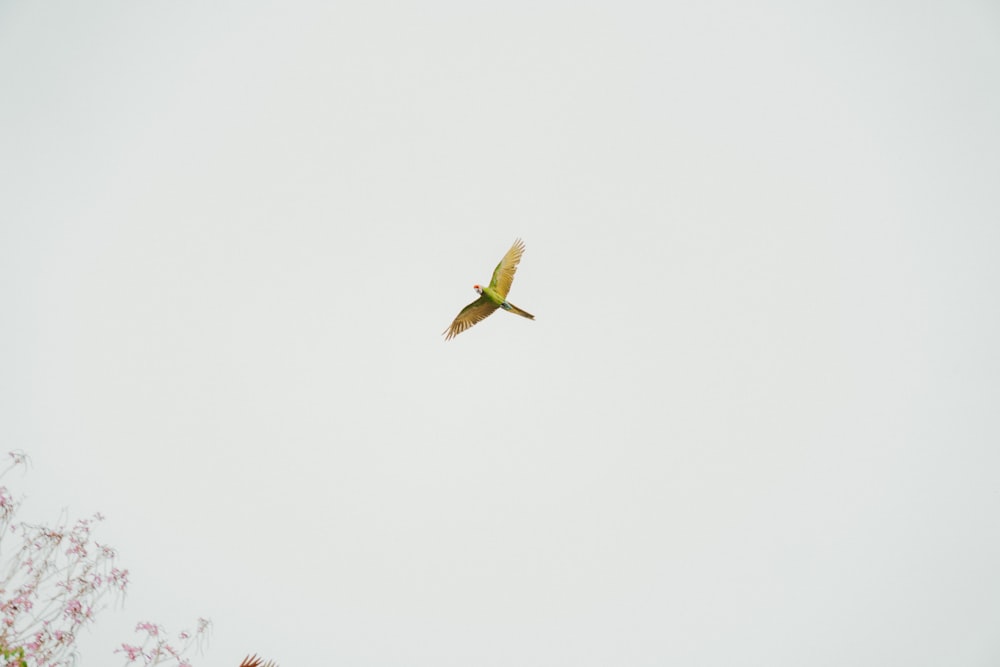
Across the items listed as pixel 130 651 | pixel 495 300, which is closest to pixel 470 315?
pixel 495 300

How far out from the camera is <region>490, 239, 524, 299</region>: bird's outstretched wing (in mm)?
10609

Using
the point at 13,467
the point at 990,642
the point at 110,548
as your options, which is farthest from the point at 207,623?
the point at 990,642

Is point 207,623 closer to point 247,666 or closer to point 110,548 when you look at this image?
point 110,548

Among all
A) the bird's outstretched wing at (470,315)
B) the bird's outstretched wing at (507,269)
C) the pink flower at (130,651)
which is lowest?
the pink flower at (130,651)

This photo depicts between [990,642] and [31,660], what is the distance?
2574 cm

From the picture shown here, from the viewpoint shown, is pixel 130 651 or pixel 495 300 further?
pixel 495 300

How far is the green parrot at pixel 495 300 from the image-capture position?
1041 centimetres

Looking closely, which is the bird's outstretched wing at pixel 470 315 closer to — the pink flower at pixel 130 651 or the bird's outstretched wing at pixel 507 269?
the bird's outstretched wing at pixel 507 269

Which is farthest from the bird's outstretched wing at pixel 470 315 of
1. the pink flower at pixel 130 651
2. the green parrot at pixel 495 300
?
the pink flower at pixel 130 651

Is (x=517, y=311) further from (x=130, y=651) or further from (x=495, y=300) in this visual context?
(x=130, y=651)

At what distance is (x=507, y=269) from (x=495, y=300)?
0.79 m

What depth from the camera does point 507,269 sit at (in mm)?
10758

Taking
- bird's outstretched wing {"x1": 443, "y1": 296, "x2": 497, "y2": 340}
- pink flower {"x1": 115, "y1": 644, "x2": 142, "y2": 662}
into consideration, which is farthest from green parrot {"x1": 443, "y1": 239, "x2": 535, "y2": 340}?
pink flower {"x1": 115, "y1": 644, "x2": 142, "y2": 662}

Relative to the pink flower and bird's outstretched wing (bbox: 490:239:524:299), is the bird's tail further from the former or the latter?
the pink flower
